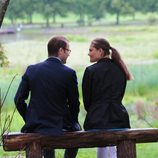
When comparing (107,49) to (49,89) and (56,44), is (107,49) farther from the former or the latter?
(49,89)

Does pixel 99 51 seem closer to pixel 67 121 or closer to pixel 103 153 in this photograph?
pixel 67 121

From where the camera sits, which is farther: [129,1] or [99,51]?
[129,1]

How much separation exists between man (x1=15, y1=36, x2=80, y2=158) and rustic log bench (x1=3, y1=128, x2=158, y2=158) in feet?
0.23

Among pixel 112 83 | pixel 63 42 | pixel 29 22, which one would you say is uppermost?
pixel 63 42

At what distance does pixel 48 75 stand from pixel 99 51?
1.44 feet

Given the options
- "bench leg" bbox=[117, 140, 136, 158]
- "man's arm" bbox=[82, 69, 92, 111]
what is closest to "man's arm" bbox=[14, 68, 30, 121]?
"man's arm" bbox=[82, 69, 92, 111]

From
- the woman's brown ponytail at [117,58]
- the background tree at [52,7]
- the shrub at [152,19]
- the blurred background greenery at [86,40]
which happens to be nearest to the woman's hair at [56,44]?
the woman's brown ponytail at [117,58]

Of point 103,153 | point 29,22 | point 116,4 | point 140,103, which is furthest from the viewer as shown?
point 29,22

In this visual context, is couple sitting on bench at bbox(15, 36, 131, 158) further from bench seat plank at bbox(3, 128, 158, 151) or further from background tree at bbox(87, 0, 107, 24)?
background tree at bbox(87, 0, 107, 24)

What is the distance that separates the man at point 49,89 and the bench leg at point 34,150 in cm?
10

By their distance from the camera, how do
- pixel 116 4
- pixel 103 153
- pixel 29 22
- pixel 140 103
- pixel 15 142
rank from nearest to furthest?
pixel 15 142
pixel 103 153
pixel 140 103
pixel 116 4
pixel 29 22

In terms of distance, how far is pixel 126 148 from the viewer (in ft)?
13.8

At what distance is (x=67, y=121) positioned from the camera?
4164mm

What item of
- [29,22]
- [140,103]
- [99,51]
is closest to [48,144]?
[99,51]
